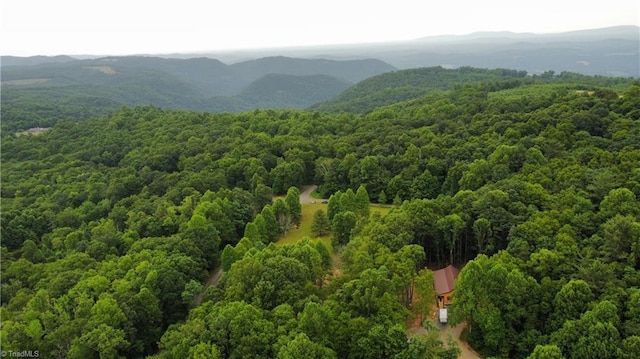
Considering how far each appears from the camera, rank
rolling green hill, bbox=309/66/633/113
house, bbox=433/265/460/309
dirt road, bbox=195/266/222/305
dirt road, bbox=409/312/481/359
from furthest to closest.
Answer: rolling green hill, bbox=309/66/633/113 → dirt road, bbox=195/266/222/305 → house, bbox=433/265/460/309 → dirt road, bbox=409/312/481/359

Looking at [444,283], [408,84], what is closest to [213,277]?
[444,283]

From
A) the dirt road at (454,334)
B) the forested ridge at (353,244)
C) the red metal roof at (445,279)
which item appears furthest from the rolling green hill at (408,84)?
the dirt road at (454,334)

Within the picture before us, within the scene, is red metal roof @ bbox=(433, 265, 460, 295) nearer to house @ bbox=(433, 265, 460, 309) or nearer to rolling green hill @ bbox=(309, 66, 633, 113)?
house @ bbox=(433, 265, 460, 309)

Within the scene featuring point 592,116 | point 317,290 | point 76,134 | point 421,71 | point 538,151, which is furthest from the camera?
point 421,71

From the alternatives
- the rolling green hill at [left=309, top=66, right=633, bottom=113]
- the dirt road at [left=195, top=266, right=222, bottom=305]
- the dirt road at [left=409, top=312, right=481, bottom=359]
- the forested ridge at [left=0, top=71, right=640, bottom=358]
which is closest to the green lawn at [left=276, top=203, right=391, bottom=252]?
the forested ridge at [left=0, top=71, right=640, bottom=358]

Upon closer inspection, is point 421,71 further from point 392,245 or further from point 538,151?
point 392,245

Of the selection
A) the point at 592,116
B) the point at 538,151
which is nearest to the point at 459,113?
the point at 592,116

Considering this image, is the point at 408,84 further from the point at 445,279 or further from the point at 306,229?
the point at 445,279
